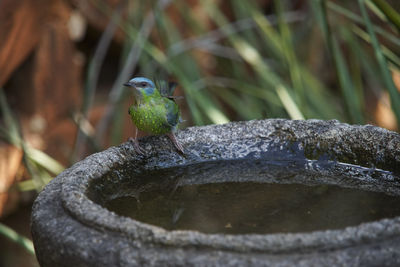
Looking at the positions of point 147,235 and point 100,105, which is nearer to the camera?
point 147,235

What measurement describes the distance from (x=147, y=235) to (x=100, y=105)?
210 cm

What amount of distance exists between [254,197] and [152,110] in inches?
18.2

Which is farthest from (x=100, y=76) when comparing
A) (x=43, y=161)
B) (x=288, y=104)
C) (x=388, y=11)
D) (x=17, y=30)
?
(x=388, y=11)

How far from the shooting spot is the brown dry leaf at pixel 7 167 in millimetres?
2434

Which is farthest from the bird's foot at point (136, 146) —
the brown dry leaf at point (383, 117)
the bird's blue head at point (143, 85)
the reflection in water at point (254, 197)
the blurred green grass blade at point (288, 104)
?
the brown dry leaf at point (383, 117)

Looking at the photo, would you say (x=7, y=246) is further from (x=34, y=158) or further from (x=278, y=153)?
(x=278, y=153)

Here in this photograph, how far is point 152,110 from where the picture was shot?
1.64 metres

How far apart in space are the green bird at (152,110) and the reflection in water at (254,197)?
17 cm

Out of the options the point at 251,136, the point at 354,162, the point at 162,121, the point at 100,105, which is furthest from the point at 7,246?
the point at 354,162

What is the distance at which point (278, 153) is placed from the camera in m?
1.52

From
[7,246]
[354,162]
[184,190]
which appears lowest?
[7,246]

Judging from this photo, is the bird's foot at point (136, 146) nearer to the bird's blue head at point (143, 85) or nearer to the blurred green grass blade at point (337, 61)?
the bird's blue head at point (143, 85)

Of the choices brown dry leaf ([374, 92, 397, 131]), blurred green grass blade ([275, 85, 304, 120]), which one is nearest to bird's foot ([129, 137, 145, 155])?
blurred green grass blade ([275, 85, 304, 120])

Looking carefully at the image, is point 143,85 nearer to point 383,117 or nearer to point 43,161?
point 43,161
